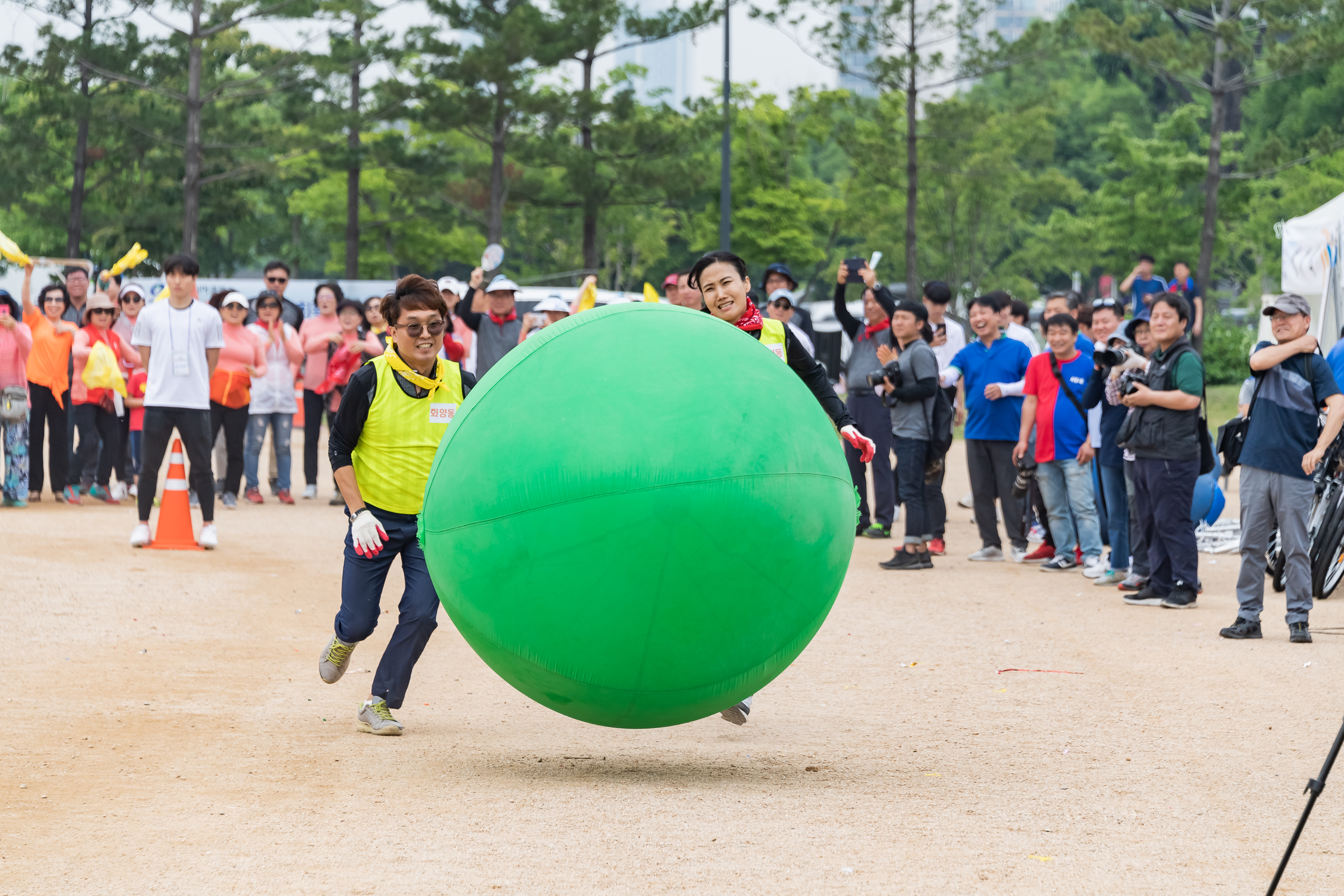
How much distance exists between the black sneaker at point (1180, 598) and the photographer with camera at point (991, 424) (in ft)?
7.21

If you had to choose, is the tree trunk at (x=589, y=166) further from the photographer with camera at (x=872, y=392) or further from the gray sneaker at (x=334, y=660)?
the gray sneaker at (x=334, y=660)

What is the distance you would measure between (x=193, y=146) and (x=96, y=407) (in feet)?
60.7

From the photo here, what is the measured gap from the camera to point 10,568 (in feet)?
35.1

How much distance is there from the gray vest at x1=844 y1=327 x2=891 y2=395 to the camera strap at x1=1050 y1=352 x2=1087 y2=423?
5.60 feet

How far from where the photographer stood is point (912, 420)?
12109mm

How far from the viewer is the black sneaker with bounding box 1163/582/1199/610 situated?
10258mm

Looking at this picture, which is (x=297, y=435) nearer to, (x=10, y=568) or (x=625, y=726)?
(x=10, y=568)

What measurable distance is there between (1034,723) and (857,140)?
29941 mm

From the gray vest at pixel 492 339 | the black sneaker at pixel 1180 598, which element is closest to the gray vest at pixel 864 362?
the gray vest at pixel 492 339

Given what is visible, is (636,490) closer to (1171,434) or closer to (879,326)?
(1171,434)

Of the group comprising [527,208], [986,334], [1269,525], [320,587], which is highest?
[527,208]

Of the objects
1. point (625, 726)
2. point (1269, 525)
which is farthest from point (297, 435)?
point (625, 726)

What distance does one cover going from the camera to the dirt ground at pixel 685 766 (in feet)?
14.8

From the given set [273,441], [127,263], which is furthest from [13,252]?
[273,441]
